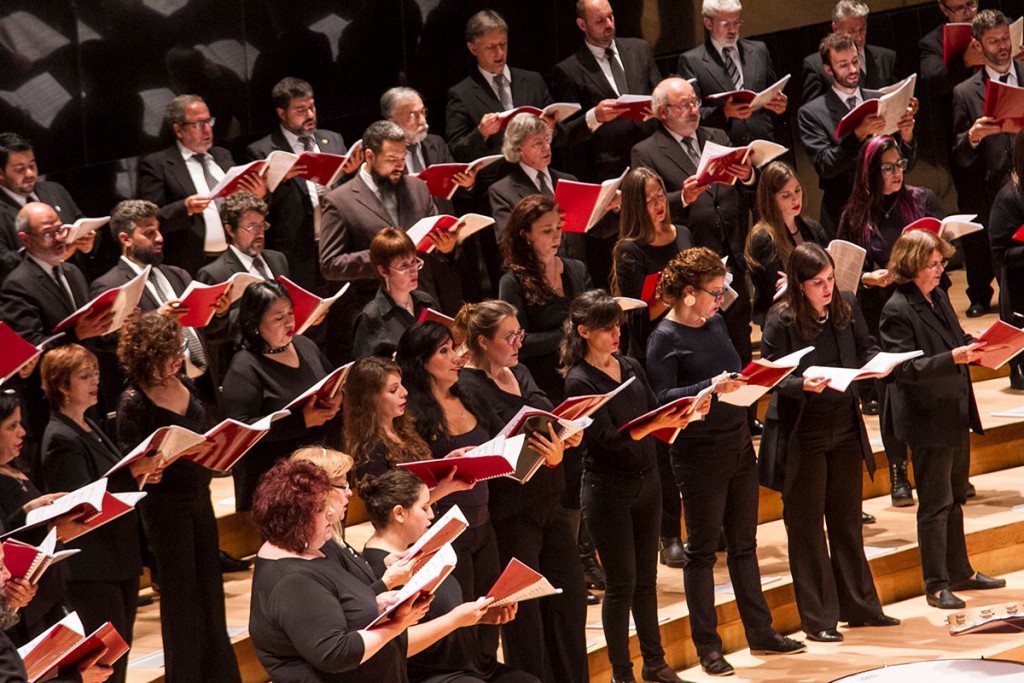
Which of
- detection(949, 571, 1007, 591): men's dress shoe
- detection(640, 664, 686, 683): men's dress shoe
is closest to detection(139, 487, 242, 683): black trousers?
detection(640, 664, 686, 683): men's dress shoe

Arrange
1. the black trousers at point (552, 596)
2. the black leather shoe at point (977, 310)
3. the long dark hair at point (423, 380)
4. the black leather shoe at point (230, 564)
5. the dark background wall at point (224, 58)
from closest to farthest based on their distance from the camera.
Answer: the long dark hair at point (423, 380)
the black trousers at point (552, 596)
the black leather shoe at point (230, 564)
the dark background wall at point (224, 58)
the black leather shoe at point (977, 310)

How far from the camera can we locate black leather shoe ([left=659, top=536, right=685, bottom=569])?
5.85 meters

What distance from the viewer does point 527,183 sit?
6074mm

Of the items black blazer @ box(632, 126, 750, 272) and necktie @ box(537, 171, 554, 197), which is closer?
necktie @ box(537, 171, 554, 197)

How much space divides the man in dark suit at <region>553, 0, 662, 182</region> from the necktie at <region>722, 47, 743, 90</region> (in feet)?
1.13

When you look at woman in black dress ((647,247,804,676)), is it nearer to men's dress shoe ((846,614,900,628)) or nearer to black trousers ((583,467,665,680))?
black trousers ((583,467,665,680))

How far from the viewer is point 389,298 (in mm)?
5203

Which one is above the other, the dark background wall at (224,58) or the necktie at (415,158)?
the dark background wall at (224,58)

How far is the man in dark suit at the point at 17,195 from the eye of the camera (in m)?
5.30

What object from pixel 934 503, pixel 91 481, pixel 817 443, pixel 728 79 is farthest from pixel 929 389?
pixel 91 481

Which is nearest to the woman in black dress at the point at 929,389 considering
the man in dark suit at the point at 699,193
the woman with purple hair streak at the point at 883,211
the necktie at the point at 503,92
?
the woman with purple hair streak at the point at 883,211

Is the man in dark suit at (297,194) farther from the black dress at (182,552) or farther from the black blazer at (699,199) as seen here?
the black dress at (182,552)

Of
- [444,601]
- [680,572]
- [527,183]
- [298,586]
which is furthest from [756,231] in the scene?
[298,586]

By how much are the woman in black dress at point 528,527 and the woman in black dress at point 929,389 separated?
1.54 meters
